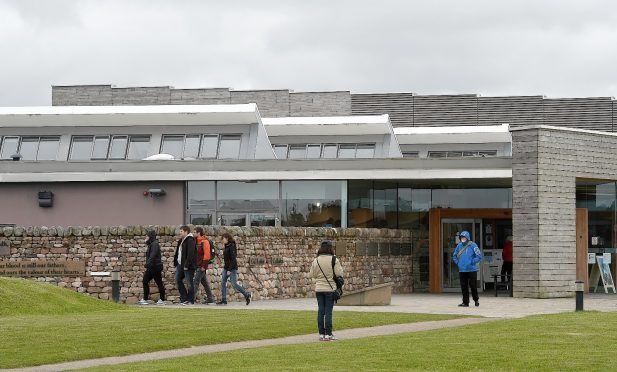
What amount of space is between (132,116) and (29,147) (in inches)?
154

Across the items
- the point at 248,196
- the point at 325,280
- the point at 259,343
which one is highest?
the point at 248,196

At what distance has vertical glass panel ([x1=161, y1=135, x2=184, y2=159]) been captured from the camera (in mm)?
43300

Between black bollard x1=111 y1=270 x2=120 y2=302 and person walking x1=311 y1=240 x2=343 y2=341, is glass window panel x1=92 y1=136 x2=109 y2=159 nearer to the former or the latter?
black bollard x1=111 y1=270 x2=120 y2=302

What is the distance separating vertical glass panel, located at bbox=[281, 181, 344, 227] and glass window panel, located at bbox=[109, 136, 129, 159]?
25.0 ft

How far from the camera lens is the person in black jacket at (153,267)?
28.6 metres

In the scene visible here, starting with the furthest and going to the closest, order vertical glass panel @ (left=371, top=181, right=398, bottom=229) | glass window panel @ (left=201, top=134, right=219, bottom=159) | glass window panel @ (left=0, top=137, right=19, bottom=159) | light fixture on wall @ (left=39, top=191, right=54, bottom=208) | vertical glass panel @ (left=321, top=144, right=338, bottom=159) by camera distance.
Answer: vertical glass panel @ (left=321, top=144, right=338, bottom=159)
glass window panel @ (left=0, top=137, right=19, bottom=159)
glass window panel @ (left=201, top=134, right=219, bottom=159)
vertical glass panel @ (left=371, top=181, right=398, bottom=229)
light fixture on wall @ (left=39, top=191, right=54, bottom=208)

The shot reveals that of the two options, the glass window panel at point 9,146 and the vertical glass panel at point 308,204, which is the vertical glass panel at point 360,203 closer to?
the vertical glass panel at point 308,204

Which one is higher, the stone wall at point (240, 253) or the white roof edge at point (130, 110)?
the white roof edge at point (130, 110)

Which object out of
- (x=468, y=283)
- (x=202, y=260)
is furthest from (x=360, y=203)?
(x=202, y=260)

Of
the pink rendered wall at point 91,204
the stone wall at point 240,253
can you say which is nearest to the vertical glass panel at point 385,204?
the stone wall at point 240,253

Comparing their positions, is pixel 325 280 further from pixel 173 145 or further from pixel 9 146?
pixel 9 146

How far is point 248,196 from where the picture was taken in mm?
38469

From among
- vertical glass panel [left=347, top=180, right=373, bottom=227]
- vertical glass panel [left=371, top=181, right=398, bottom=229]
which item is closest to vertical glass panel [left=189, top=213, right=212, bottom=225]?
vertical glass panel [left=347, top=180, right=373, bottom=227]

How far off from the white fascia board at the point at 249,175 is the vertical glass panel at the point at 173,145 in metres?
4.71
